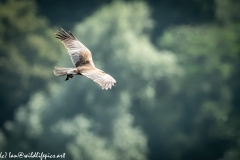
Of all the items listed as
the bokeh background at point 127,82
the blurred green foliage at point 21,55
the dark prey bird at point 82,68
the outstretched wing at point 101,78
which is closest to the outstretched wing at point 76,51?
the dark prey bird at point 82,68

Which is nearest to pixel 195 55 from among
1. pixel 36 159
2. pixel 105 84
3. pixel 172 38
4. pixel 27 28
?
pixel 172 38

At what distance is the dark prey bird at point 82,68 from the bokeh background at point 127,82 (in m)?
22.2

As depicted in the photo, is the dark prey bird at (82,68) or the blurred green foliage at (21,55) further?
the blurred green foliage at (21,55)

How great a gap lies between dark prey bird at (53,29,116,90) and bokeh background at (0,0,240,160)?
22182mm

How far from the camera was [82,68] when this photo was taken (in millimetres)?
9461

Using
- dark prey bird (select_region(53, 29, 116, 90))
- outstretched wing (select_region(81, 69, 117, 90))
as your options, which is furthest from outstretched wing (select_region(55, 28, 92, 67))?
outstretched wing (select_region(81, 69, 117, 90))

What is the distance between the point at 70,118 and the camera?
37125 mm

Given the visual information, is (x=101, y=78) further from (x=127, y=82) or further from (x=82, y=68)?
(x=127, y=82)

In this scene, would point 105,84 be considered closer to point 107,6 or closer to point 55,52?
point 55,52

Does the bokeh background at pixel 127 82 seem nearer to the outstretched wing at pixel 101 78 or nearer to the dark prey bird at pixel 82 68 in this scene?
the dark prey bird at pixel 82 68

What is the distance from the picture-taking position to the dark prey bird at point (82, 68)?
8.70 meters

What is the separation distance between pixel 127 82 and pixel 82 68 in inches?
1191

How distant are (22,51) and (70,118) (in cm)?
723

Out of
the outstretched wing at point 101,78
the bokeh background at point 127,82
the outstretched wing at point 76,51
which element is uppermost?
the bokeh background at point 127,82
